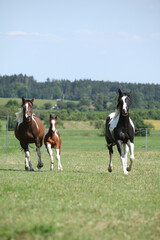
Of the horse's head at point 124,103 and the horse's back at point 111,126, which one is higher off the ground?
the horse's head at point 124,103

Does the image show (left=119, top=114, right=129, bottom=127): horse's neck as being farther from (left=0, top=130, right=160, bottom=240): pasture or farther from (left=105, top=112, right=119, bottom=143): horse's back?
(left=0, top=130, right=160, bottom=240): pasture

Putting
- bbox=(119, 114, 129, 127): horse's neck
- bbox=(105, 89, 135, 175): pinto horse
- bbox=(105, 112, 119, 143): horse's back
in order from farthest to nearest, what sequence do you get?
bbox=(105, 112, 119, 143): horse's back, bbox=(119, 114, 129, 127): horse's neck, bbox=(105, 89, 135, 175): pinto horse

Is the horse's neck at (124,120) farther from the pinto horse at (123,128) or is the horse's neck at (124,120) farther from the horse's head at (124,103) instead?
the horse's head at (124,103)

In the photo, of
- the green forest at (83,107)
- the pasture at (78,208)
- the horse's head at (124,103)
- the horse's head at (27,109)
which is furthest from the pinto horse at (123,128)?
the green forest at (83,107)

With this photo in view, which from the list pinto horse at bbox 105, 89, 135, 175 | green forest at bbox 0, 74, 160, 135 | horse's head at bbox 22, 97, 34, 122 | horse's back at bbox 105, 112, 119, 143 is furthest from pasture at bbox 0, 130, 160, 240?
green forest at bbox 0, 74, 160, 135

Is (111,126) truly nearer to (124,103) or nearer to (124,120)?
(124,120)

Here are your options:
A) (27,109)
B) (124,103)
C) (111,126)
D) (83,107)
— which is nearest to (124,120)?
(124,103)

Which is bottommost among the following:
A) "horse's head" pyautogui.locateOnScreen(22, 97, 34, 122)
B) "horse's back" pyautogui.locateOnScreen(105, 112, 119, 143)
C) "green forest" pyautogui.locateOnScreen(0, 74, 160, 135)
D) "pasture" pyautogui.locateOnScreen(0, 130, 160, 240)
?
"green forest" pyautogui.locateOnScreen(0, 74, 160, 135)

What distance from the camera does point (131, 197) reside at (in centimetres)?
975

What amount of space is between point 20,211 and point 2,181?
3876 mm

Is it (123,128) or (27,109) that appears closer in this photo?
(123,128)

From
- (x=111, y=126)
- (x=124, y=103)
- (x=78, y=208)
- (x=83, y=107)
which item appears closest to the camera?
(x=78, y=208)

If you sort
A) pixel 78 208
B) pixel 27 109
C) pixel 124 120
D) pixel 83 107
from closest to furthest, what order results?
pixel 78 208 < pixel 124 120 < pixel 27 109 < pixel 83 107

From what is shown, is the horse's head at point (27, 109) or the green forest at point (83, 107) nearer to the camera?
the horse's head at point (27, 109)
